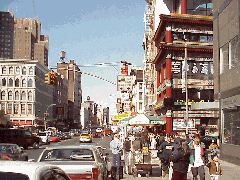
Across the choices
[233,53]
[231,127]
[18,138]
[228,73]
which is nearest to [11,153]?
[231,127]

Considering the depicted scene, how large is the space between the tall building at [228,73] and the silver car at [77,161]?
41.3ft

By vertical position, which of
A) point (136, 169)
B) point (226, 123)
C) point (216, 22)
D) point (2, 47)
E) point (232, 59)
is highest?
point (2, 47)

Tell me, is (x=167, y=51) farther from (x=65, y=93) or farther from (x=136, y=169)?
(x=65, y=93)

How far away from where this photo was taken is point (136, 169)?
55.3 feet

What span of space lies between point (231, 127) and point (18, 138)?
22763 mm

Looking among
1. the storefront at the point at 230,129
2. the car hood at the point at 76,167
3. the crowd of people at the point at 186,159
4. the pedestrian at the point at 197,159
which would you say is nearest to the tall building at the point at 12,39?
the storefront at the point at 230,129

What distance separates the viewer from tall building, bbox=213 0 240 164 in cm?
2234

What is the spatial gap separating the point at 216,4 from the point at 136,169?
1470 centimetres

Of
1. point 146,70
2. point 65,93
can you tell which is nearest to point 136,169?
point 146,70

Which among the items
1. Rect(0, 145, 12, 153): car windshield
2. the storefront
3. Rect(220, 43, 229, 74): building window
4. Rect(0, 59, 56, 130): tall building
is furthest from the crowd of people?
Rect(0, 59, 56, 130): tall building

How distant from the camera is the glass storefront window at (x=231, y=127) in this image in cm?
2245

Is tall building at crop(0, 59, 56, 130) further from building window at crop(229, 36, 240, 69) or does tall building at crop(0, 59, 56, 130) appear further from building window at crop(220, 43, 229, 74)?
building window at crop(229, 36, 240, 69)

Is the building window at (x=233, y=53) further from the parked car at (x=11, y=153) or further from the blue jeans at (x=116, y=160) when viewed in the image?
the parked car at (x=11, y=153)

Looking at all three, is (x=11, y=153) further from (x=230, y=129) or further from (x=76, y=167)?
(x=230, y=129)
